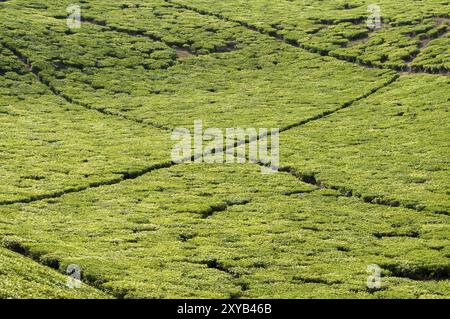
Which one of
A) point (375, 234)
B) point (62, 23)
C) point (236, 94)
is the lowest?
point (375, 234)

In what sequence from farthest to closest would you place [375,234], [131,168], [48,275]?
[131,168], [375,234], [48,275]

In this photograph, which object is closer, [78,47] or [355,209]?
[355,209]

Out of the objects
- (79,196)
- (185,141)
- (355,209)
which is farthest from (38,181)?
(355,209)

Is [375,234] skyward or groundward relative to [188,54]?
groundward
